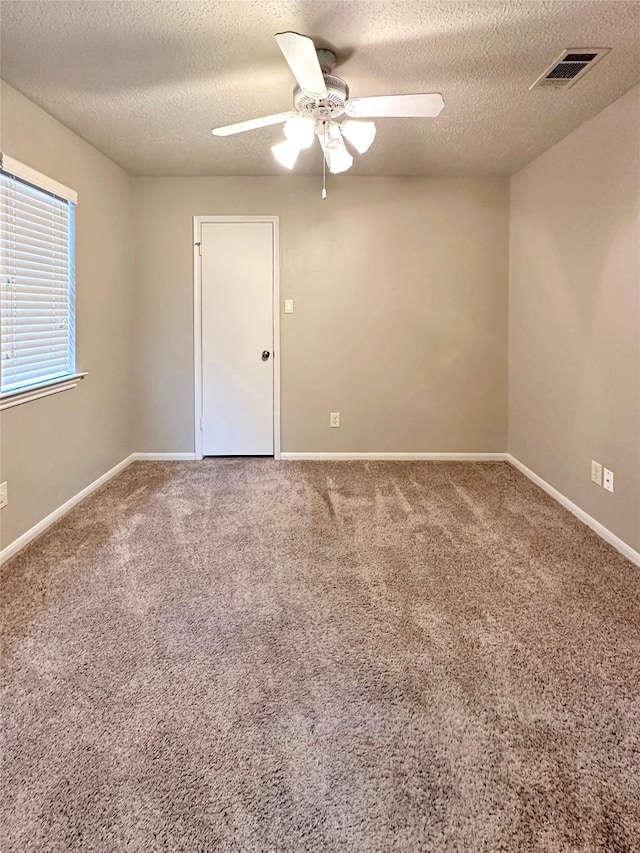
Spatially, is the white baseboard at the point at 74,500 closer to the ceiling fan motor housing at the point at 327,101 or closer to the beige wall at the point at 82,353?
the beige wall at the point at 82,353

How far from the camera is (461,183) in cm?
401

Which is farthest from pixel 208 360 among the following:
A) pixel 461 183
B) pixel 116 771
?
pixel 116 771

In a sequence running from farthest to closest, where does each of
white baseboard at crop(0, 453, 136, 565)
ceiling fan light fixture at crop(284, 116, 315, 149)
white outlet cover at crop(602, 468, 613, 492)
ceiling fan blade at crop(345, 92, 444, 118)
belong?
1. white outlet cover at crop(602, 468, 613, 492)
2. white baseboard at crop(0, 453, 136, 565)
3. ceiling fan light fixture at crop(284, 116, 315, 149)
4. ceiling fan blade at crop(345, 92, 444, 118)

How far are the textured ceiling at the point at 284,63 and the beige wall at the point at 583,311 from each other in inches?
9.9

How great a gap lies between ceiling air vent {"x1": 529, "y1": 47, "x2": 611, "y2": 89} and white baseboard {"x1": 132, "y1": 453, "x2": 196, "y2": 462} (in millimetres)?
3477

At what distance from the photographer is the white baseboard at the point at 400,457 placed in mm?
4293

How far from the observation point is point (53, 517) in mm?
2951

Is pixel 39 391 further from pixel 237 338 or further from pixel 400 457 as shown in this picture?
pixel 400 457

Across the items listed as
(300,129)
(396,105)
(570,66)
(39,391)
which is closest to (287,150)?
(300,129)

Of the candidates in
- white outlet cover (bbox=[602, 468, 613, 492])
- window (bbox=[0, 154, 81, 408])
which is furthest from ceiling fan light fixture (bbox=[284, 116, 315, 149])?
white outlet cover (bbox=[602, 468, 613, 492])

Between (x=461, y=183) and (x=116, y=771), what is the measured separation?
4.31 meters

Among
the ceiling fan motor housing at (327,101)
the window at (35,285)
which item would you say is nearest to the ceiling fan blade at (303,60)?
the ceiling fan motor housing at (327,101)

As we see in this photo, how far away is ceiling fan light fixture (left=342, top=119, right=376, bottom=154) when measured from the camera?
7.52 feet

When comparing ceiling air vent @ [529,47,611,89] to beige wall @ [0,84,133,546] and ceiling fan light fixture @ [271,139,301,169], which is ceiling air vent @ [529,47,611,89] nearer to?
ceiling fan light fixture @ [271,139,301,169]
